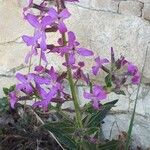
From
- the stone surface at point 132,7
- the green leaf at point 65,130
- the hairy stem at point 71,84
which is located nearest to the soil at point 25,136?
the green leaf at point 65,130

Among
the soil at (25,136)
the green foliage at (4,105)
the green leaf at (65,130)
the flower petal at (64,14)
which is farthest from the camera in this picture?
the green foliage at (4,105)

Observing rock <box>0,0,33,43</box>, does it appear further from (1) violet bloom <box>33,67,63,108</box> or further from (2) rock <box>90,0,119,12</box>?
(1) violet bloom <box>33,67,63,108</box>

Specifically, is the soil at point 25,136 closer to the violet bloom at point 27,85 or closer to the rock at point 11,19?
the rock at point 11,19

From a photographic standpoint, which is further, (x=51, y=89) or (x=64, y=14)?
(x=51, y=89)

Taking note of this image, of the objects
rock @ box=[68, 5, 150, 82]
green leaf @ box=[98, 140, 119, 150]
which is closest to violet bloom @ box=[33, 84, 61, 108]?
green leaf @ box=[98, 140, 119, 150]

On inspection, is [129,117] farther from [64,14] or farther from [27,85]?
[64,14]

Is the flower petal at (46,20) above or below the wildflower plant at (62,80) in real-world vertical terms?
above

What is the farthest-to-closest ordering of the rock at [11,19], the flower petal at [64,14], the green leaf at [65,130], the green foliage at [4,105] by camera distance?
the rock at [11,19]
the green foliage at [4,105]
the green leaf at [65,130]
the flower petal at [64,14]

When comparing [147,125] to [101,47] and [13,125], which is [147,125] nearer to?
[101,47]

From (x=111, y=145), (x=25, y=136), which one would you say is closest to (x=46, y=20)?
(x=111, y=145)
